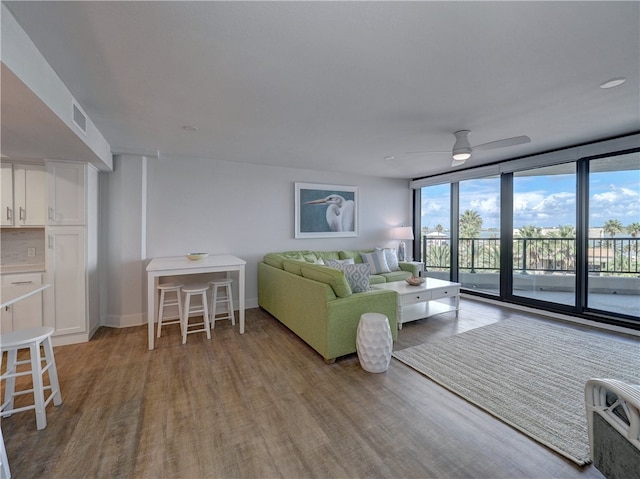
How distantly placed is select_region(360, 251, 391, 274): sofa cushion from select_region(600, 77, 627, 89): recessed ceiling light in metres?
3.46

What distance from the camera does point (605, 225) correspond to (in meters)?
3.62

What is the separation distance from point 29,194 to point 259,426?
356cm

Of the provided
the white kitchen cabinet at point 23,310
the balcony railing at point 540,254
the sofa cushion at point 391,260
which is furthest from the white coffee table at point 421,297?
the white kitchen cabinet at point 23,310

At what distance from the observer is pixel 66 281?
2.99m

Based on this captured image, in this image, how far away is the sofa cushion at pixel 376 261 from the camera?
16.2 feet

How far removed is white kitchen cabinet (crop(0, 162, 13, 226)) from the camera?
2916mm

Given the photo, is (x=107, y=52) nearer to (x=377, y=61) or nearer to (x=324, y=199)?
(x=377, y=61)

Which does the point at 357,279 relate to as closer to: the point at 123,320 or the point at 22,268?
the point at 123,320

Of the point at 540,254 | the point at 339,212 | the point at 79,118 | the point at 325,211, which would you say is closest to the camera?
the point at 79,118

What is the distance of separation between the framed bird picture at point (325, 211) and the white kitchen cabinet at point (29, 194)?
325 centimetres

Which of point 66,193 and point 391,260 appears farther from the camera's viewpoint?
point 391,260

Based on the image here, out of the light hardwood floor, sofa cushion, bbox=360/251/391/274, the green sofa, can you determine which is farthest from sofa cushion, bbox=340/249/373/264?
the light hardwood floor

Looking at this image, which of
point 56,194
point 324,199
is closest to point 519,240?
point 324,199

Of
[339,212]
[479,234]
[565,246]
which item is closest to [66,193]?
[339,212]
